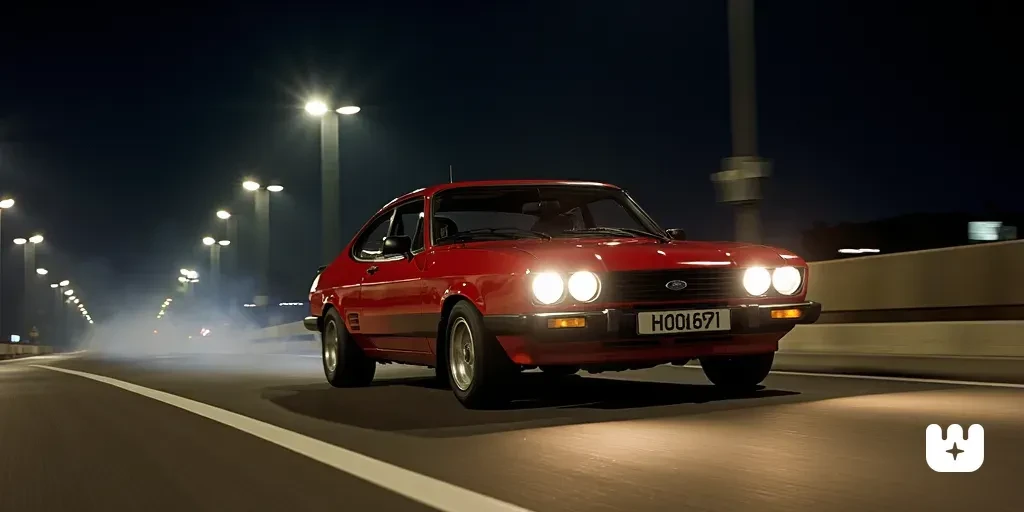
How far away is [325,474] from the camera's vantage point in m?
6.07

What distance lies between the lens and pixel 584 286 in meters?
8.27

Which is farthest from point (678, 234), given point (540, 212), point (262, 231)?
point (262, 231)

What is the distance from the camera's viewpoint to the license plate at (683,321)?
27.1ft

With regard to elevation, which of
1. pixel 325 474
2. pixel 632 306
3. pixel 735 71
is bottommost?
pixel 325 474

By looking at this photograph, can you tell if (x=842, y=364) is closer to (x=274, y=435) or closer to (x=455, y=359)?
(x=455, y=359)

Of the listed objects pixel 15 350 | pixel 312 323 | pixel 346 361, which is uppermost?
pixel 312 323

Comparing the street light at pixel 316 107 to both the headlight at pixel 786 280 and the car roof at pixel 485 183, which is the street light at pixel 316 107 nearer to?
the car roof at pixel 485 183

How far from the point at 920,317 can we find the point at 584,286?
161 inches

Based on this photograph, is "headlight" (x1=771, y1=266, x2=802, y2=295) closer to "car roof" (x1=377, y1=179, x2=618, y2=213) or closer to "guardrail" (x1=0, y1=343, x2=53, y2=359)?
"car roof" (x1=377, y1=179, x2=618, y2=213)

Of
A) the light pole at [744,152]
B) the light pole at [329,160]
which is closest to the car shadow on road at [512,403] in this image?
the light pole at [744,152]

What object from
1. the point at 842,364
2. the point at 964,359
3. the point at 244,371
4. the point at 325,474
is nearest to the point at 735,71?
the point at 842,364

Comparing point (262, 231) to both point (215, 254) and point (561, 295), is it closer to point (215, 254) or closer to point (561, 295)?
point (215, 254)

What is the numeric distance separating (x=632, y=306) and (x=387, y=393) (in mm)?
3180

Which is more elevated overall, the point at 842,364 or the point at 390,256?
the point at 390,256
